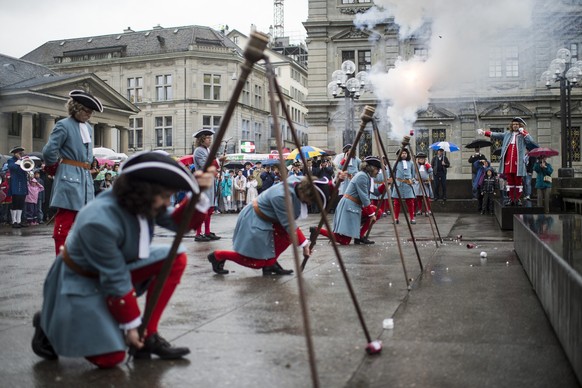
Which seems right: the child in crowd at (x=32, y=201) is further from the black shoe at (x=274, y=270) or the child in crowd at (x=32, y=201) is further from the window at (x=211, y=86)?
the window at (x=211, y=86)

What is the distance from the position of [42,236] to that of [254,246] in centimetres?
821

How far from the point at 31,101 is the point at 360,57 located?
20.7 meters

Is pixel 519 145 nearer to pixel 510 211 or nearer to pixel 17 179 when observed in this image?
Answer: pixel 510 211

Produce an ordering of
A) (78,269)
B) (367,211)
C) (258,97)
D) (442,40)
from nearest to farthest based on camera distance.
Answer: (78,269)
(367,211)
(442,40)
(258,97)

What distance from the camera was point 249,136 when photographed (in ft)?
230

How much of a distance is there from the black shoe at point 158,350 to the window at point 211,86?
61.1 m

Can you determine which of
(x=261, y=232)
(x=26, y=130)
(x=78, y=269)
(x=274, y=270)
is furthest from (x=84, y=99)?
(x=26, y=130)

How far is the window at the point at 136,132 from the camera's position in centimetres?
6506

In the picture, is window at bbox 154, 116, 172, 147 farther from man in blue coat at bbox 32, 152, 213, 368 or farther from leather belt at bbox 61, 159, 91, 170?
man in blue coat at bbox 32, 152, 213, 368

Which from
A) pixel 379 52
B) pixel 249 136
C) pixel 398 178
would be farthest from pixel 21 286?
pixel 249 136

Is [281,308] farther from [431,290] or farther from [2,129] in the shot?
[2,129]

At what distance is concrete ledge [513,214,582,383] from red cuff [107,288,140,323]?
2.43m

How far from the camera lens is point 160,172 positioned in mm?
3686

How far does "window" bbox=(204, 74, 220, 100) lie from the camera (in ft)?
209
